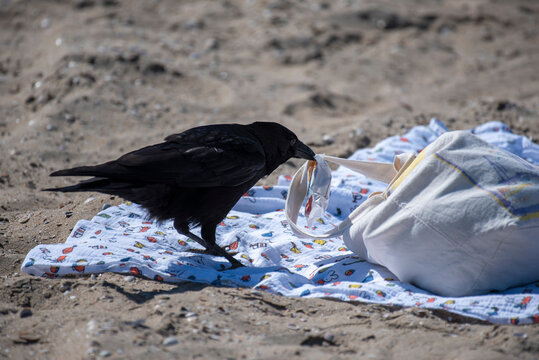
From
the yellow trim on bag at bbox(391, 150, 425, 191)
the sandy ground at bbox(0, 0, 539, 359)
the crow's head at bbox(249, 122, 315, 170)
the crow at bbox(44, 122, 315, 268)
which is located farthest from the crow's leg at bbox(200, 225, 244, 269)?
the yellow trim on bag at bbox(391, 150, 425, 191)

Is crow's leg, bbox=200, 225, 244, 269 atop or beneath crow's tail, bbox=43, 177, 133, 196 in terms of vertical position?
beneath

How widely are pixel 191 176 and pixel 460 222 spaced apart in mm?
1477

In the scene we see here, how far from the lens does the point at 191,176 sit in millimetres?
3250

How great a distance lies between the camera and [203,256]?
11.4 ft

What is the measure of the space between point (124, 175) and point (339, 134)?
286 centimetres

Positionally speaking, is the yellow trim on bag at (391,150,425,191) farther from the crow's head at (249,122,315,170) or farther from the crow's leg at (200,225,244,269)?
the crow's leg at (200,225,244,269)

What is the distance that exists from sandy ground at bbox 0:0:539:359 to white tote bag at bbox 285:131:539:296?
26 centimetres

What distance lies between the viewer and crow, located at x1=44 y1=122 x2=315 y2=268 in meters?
3.10

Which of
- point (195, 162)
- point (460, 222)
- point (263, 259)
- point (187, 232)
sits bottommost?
point (263, 259)

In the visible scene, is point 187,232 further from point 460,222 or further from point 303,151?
point 460,222

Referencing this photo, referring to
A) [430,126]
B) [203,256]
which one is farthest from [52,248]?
[430,126]

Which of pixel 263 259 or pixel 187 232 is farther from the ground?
pixel 187 232

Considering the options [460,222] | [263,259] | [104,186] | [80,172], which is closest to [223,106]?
[263,259]

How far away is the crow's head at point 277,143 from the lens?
146 inches
